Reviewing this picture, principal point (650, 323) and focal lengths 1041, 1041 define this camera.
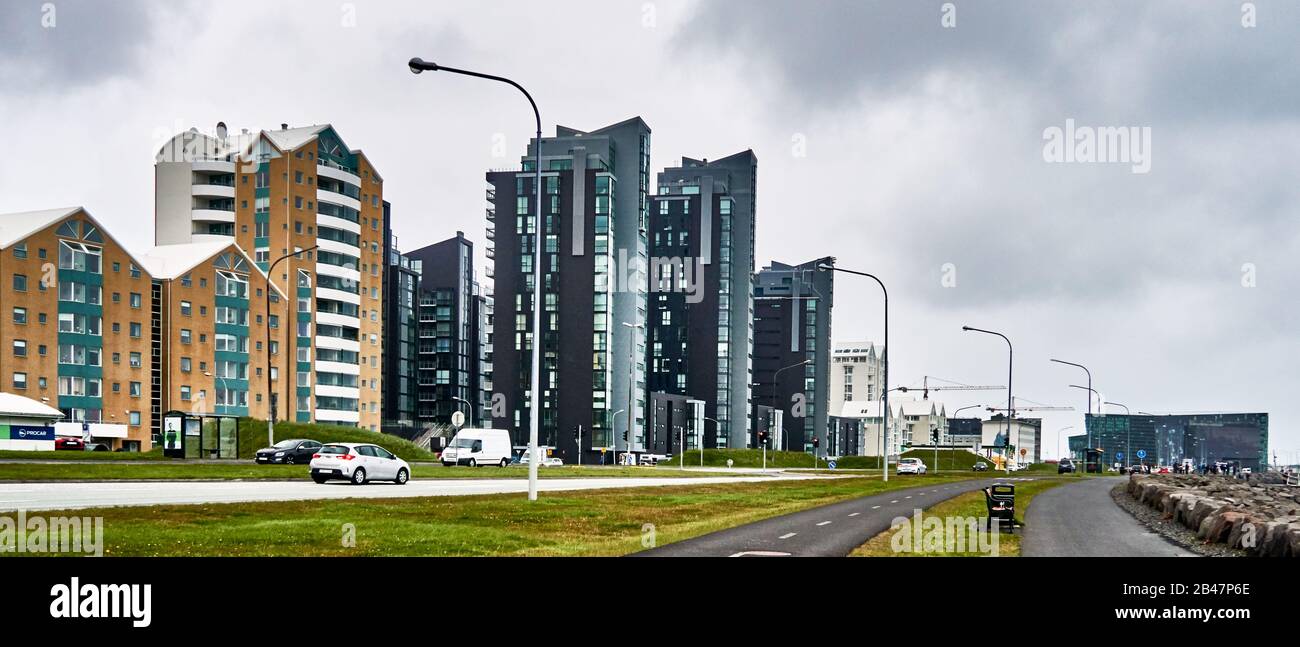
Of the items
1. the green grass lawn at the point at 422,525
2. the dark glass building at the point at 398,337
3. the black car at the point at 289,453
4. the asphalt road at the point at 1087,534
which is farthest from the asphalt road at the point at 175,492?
the dark glass building at the point at 398,337

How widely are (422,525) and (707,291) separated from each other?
162 m

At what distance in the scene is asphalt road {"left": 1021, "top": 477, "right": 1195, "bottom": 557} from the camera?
1831cm

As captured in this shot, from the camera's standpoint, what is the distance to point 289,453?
57.7 meters

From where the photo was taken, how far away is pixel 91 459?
5612 cm

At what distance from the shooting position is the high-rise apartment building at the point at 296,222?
400ft

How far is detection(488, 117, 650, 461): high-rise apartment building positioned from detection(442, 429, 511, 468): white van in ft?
248

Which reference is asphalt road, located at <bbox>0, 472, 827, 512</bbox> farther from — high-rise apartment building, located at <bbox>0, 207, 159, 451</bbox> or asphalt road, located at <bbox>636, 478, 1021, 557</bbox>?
high-rise apartment building, located at <bbox>0, 207, 159, 451</bbox>

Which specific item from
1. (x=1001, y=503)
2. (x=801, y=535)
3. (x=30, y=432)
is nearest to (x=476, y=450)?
(x=30, y=432)

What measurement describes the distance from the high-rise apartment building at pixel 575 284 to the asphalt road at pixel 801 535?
119 metres

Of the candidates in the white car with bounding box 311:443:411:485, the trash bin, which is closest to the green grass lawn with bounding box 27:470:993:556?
the trash bin

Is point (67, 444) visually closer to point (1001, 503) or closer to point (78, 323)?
point (78, 323)
